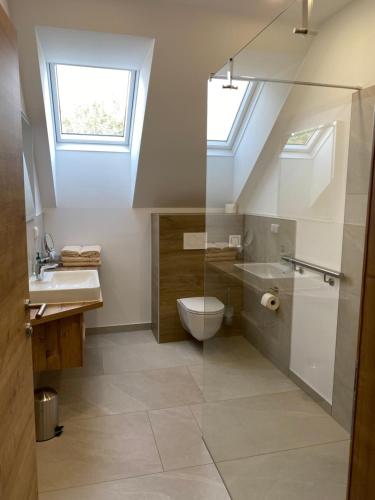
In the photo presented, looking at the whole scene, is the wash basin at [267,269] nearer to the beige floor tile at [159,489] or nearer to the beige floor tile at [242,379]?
the beige floor tile at [242,379]

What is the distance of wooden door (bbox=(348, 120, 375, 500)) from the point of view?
956 millimetres

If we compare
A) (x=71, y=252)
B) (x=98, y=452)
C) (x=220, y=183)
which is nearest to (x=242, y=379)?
(x=98, y=452)

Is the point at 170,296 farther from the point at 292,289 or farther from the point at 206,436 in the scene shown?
the point at 206,436

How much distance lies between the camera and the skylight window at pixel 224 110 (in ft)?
9.38

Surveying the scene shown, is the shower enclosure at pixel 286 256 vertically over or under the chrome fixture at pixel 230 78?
under

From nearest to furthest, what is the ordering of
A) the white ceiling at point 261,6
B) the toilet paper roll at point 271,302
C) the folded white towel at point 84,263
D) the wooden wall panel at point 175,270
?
the white ceiling at point 261,6, the toilet paper roll at point 271,302, the folded white towel at point 84,263, the wooden wall panel at point 175,270

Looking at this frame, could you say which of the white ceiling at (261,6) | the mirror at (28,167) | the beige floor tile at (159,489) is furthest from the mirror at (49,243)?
the white ceiling at (261,6)

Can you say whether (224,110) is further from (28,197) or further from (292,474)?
(292,474)

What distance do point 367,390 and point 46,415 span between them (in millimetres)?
1937

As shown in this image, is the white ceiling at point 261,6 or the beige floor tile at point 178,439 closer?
the beige floor tile at point 178,439

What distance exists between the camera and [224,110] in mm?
3066

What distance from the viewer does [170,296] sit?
372 cm

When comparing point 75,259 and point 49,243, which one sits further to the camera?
point 49,243

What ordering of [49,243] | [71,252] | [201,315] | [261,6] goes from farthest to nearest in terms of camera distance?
[49,243], [71,252], [201,315], [261,6]
